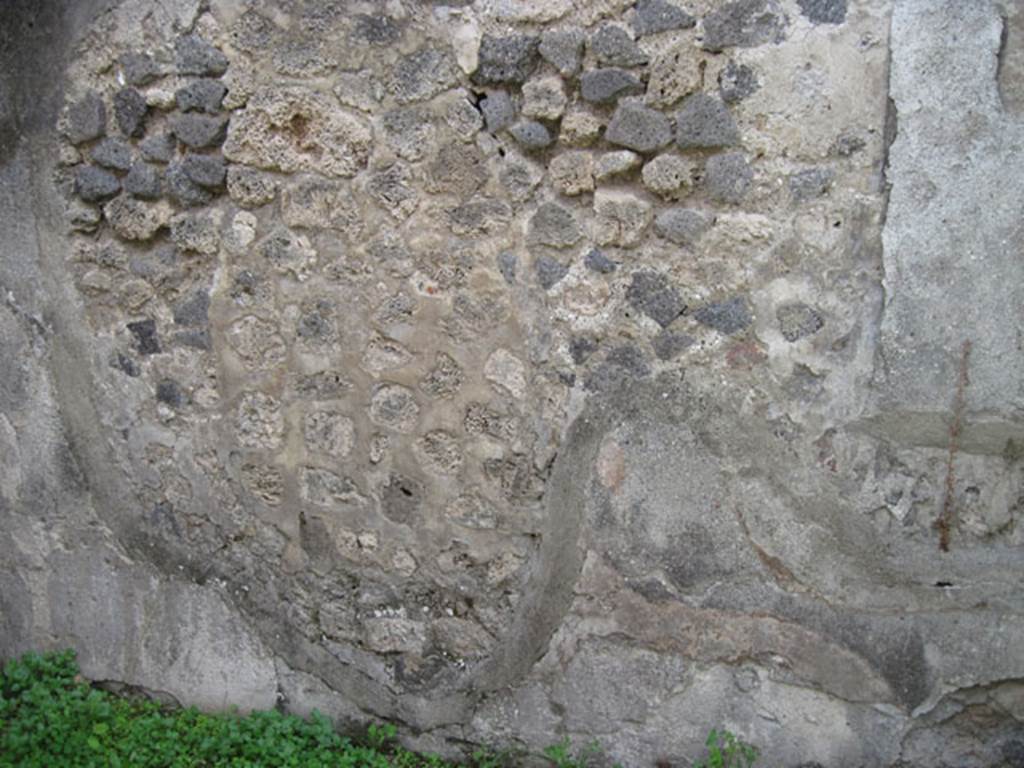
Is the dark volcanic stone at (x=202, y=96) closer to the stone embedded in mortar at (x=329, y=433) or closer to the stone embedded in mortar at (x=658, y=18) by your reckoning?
the stone embedded in mortar at (x=329, y=433)

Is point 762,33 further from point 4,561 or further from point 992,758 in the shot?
point 4,561

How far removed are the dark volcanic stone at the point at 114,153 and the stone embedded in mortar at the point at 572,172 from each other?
3.85ft

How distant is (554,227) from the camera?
230cm

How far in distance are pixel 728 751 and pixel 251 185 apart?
6.15ft

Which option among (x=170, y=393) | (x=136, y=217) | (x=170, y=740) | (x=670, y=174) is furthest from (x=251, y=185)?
(x=170, y=740)

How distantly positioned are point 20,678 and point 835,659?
2.34 m

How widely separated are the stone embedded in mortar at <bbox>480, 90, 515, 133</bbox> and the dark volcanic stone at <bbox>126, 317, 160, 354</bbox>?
3.65 ft

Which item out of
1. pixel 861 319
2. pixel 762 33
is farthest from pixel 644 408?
pixel 762 33

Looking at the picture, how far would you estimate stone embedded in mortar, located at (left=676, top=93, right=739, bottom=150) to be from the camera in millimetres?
2125

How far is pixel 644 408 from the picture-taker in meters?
2.31

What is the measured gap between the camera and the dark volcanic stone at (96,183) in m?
→ 2.61

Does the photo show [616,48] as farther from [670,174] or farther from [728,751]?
[728,751]

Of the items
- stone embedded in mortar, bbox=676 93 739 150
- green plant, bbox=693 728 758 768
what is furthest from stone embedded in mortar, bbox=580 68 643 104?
green plant, bbox=693 728 758 768

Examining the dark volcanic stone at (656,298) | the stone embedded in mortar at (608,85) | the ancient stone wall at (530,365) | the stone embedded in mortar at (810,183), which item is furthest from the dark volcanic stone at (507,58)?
the stone embedded in mortar at (810,183)
